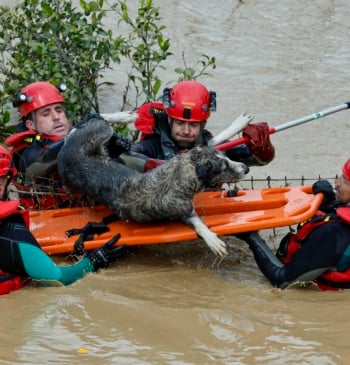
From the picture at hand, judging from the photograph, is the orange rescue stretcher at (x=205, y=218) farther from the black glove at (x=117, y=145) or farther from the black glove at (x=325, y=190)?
the black glove at (x=117, y=145)

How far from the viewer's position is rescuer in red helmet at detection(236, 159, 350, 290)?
5559 mm

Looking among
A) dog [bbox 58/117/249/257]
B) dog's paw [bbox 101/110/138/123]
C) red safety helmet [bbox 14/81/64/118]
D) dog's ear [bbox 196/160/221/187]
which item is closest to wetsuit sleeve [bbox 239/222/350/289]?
dog [bbox 58/117/249/257]

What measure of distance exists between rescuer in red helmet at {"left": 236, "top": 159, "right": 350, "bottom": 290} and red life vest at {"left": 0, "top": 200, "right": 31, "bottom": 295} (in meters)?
1.65

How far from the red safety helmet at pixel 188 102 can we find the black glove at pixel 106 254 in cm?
111

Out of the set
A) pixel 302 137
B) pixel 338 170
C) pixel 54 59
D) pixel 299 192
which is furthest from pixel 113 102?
pixel 299 192

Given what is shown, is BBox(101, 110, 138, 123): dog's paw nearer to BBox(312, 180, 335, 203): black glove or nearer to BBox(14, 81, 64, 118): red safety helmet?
BBox(14, 81, 64, 118): red safety helmet

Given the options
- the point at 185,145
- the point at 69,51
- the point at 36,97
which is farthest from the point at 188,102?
the point at 69,51

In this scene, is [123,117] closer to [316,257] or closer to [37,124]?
[37,124]

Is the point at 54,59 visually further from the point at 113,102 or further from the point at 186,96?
the point at 186,96

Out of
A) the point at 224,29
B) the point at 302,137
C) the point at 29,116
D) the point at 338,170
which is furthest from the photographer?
the point at 224,29

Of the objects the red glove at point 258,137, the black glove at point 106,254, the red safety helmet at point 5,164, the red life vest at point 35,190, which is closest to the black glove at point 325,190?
the red glove at point 258,137

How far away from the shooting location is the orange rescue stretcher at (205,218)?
20.1 ft

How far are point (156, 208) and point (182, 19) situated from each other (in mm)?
6278

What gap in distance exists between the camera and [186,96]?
263 inches
